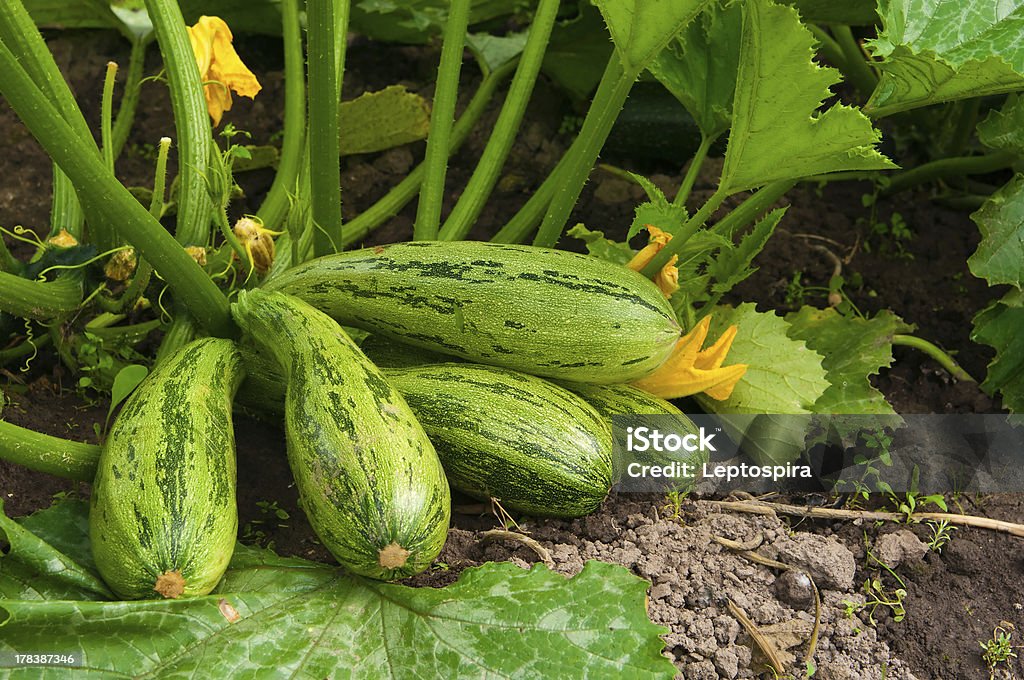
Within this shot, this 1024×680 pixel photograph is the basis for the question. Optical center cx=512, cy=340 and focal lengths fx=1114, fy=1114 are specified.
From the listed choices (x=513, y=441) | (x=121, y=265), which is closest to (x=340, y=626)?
(x=513, y=441)

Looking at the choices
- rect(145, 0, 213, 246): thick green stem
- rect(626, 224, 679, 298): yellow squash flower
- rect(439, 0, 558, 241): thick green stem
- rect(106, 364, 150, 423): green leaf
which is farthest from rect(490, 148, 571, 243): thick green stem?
rect(106, 364, 150, 423): green leaf

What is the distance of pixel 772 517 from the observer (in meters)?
2.15

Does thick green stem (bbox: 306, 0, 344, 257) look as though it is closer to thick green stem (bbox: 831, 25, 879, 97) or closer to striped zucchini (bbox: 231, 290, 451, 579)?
striped zucchini (bbox: 231, 290, 451, 579)

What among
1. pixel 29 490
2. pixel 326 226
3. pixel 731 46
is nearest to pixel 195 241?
pixel 326 226

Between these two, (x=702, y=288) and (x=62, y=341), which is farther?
(x=702, y=288)

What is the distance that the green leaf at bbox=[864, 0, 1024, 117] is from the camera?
179 centimetres

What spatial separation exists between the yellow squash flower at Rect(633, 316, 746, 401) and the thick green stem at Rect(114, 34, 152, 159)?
1.47 m

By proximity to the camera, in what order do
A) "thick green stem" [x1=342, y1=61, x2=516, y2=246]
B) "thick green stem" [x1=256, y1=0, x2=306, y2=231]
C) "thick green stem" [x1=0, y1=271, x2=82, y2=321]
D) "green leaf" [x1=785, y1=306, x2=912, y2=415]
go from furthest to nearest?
"thick green stem" [x1=342, y1=61, x2=516, y2=246], "thick green stem" [x1=256, y1=0, x2=306, y2=231], "green leaf" [x1=785, y1=306, x2=912, y2=415], "thick green stem" [x1=0, y1=271, x2=82, y2=321]

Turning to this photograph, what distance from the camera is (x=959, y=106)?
3.09 metres

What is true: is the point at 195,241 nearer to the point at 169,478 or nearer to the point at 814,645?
the point at 169,478

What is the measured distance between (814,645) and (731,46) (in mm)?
1194

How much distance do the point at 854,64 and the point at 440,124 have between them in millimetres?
1280

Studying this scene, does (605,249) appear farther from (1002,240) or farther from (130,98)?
(130,98)

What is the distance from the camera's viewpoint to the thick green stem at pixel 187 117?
2.28m
